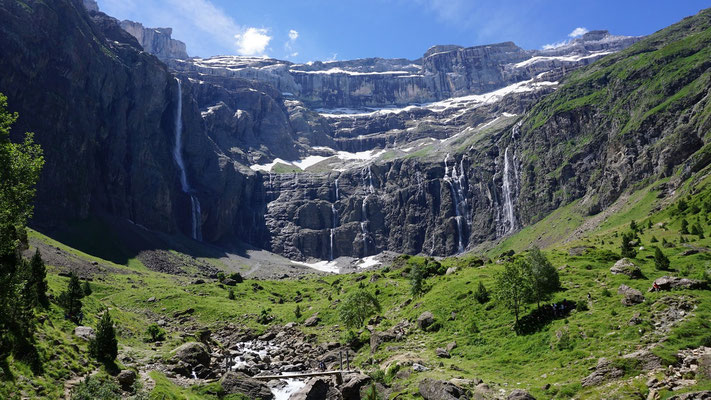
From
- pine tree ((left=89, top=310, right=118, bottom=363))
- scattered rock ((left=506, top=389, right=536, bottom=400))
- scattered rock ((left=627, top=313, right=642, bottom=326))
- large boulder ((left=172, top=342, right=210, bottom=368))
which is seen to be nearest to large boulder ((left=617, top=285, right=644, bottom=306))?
scattered rock ((left=627, top=313, right=642, bottom=326))

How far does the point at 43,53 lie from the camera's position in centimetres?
18138

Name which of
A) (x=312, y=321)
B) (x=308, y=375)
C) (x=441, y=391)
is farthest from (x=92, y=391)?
(x=312, y=321)

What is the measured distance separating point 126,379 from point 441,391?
23748 millimetres

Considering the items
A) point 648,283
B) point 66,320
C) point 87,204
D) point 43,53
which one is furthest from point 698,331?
point 43,53

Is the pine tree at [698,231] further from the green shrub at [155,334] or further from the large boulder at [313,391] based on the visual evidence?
the green shrub at [155,334]

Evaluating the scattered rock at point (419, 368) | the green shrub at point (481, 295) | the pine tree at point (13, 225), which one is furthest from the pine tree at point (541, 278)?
the pine tree at point (13, 225)

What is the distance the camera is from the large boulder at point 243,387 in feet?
111

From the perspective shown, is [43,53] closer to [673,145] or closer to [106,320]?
[106,320]

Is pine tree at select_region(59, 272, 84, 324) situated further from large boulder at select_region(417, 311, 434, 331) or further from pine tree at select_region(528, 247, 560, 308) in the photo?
pine tree at select_region(528, 247, 560, 308)

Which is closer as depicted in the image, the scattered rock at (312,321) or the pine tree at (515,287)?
the pine tree at (515,287)

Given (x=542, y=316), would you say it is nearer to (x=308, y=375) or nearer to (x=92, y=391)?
(x=308, y=375)

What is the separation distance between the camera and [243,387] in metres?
34.5

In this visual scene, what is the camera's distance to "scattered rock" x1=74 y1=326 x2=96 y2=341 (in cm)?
3347

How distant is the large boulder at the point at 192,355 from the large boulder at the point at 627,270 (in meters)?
47.6
